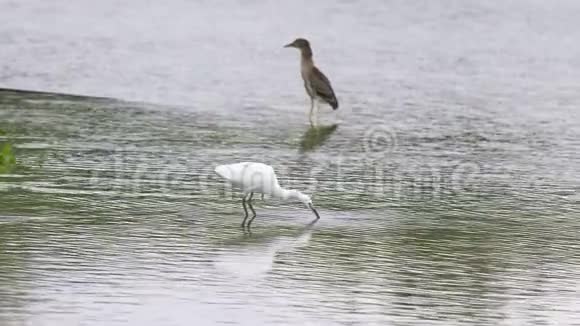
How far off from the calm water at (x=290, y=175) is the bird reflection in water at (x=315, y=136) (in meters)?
0.10

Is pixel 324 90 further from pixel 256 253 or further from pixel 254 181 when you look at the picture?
pixel 256 253

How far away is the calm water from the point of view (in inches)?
366

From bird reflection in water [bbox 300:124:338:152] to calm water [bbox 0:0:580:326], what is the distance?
98 mm

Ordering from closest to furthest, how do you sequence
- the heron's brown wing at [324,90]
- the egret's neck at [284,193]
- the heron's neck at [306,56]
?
the egret's neck at [284,193] → the heron's brown wing at [324,90] → the heron's neck at [306,56]

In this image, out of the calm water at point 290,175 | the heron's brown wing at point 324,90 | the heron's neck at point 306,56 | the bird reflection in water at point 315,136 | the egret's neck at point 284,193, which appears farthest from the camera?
the heron's neck at point 306,56

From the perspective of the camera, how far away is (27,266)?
9.73 m

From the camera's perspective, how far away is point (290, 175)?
14.2 meters

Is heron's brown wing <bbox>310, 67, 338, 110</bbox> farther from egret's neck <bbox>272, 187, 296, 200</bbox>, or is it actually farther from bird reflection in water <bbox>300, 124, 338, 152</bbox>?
egret's neck <bbox>272, 187, 296, 200</bbox>

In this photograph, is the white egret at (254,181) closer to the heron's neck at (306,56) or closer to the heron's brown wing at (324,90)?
the heron's brown wing at (324,90)

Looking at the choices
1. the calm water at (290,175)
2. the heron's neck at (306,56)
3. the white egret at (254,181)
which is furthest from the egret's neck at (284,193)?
the heron's neck at (306,56)

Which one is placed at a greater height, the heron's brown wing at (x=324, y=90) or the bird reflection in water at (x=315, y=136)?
the heron's brown wing at (x=324, y=90)

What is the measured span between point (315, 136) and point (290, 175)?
9.75ft

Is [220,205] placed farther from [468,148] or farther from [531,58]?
[531,58]

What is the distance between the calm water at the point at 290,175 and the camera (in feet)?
30.5
